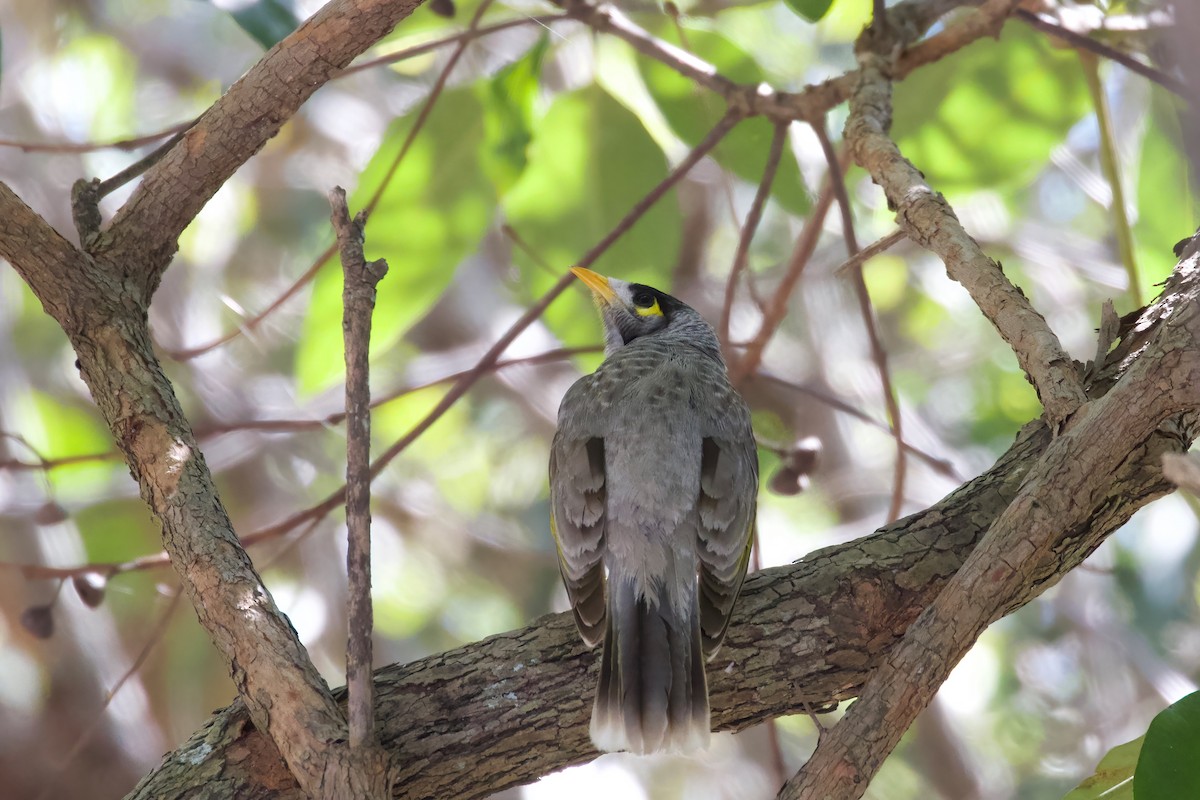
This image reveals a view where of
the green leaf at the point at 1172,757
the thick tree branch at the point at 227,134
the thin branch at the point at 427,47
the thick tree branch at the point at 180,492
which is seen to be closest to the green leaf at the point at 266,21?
the thin branch at the point at 427,47

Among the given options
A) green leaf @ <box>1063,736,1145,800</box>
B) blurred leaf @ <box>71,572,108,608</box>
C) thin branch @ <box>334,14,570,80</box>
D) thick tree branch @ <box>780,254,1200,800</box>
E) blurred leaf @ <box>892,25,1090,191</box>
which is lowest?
green leaf @ <box>1063,736,1145,800</box>

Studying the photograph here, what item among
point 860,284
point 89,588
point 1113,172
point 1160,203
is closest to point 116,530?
point 89,588

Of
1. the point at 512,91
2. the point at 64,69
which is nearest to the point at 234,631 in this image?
the point at 512,91

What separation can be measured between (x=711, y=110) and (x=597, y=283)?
2.79 ft

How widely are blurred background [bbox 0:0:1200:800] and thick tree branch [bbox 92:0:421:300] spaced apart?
1.22 m

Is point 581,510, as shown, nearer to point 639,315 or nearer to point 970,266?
point 970,266

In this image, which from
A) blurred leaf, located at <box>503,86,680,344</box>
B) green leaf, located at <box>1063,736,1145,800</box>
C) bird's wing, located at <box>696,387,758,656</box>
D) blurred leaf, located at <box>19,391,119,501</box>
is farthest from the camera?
blurred leaf, located at <box>19,391,119,501</box>

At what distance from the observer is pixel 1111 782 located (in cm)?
265

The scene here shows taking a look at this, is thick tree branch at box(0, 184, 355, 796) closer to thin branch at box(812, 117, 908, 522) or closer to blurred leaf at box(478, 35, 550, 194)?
blurred leaf at box(478, 35, 550, 194)

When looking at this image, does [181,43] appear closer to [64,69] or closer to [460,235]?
[64,69]

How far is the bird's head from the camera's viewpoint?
4.14 m

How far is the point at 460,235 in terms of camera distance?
4.12m

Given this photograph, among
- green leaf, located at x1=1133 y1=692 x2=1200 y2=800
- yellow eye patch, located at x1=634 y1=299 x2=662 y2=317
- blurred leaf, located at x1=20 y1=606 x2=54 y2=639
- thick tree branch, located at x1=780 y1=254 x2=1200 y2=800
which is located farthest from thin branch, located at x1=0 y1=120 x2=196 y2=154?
green leaf, located at x1=1133 y1=692 x2=1200 y2=800

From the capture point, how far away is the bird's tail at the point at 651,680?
2664 mm
